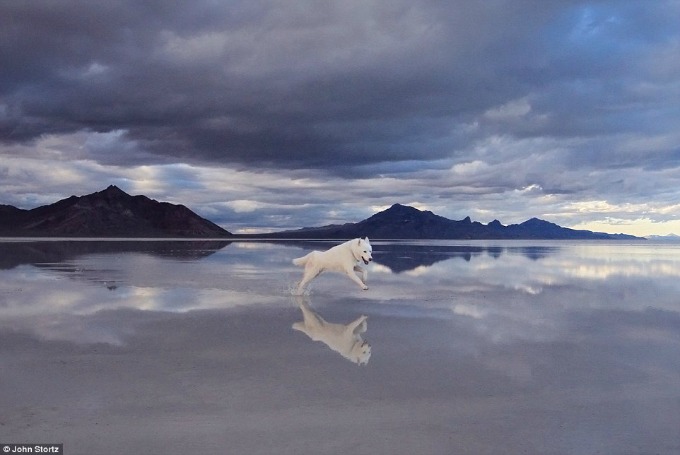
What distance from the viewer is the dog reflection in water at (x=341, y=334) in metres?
8.88

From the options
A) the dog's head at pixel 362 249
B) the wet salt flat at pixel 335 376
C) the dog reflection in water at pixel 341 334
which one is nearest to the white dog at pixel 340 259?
the dog's head at pixel 362 249

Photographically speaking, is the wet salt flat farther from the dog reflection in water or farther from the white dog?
the white dog

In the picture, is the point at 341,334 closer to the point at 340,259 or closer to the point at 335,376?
the point at 335,376

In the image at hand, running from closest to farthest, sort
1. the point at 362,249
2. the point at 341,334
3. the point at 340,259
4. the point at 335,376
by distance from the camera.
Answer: the point at 335,376, the point at 341,334, the point at 362,249, the point at 340,259

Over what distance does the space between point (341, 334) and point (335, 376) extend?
3.10 m

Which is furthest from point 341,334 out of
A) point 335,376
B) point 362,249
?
point 362,249

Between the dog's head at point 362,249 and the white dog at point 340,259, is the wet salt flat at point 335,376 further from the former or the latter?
the dog's head at point 362,249

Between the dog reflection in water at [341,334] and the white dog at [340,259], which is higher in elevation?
the white dog at [340,259]

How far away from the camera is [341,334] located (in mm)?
10516

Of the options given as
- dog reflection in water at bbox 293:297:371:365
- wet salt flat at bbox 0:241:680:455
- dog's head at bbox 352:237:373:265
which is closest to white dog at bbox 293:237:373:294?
dog's head at bbox 352:237:373:265

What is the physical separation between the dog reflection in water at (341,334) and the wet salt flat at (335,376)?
0.38ft

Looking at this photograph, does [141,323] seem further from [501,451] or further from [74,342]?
[501,451]

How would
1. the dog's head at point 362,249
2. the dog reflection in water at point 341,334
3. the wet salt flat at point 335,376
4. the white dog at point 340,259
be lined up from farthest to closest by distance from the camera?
the white dog at point 340,259 → the dog's head at point 362,249 → the dog reflection in water at point 341,334 → the wet salt flat at point 335,376

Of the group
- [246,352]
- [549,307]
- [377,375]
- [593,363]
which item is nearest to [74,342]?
[246,352]
